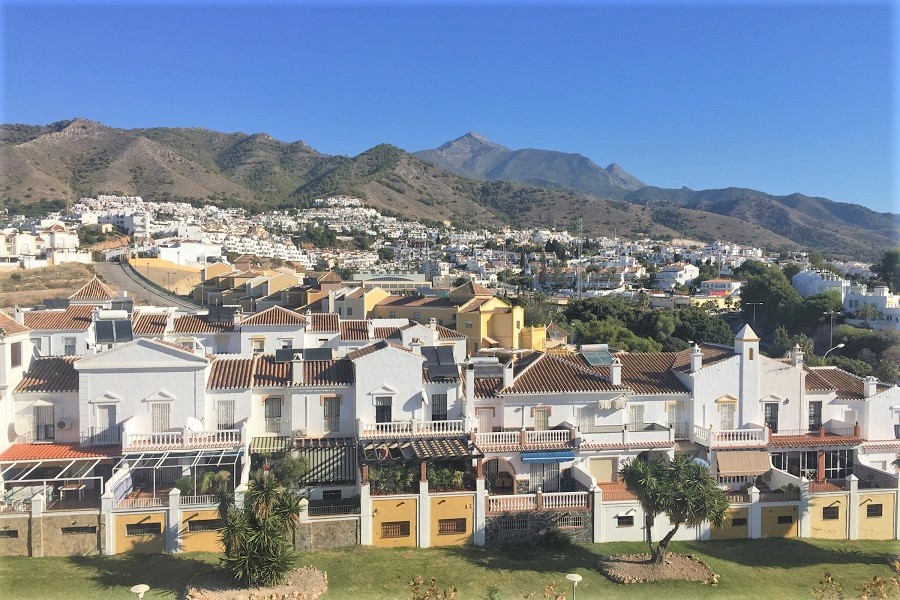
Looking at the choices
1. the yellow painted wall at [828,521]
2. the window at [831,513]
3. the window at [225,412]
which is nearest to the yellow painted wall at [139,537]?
the window at [225,412]

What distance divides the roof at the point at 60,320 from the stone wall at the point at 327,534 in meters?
24.9

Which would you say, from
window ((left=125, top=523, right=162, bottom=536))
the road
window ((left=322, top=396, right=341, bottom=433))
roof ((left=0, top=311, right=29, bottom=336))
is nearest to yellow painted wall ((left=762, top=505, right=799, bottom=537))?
window ((left=322, top=396, right=341, bottom=433))

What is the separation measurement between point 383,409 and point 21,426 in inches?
480

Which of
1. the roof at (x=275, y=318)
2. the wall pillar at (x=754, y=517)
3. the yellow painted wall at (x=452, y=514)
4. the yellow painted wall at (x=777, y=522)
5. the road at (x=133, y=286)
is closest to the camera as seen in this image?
the yellow painted wall at (x=452, y=514)

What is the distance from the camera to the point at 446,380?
26078mm

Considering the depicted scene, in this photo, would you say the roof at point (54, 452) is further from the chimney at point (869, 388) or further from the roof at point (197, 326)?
the chimney at point (869, 388)

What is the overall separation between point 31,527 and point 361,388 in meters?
10.8

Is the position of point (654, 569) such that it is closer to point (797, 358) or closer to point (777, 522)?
point (777, 522)

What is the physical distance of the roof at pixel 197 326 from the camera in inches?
1537

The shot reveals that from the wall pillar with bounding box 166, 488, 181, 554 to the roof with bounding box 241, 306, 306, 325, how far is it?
19007 mm

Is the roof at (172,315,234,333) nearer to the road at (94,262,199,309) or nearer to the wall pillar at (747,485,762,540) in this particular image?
the wall pillar at (747,485,762,540)

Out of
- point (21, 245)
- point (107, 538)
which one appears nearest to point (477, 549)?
point (107, 538)

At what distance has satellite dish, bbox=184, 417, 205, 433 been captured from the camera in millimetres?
23531

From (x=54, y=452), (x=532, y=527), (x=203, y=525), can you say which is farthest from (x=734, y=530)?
(x=54, y=452)
